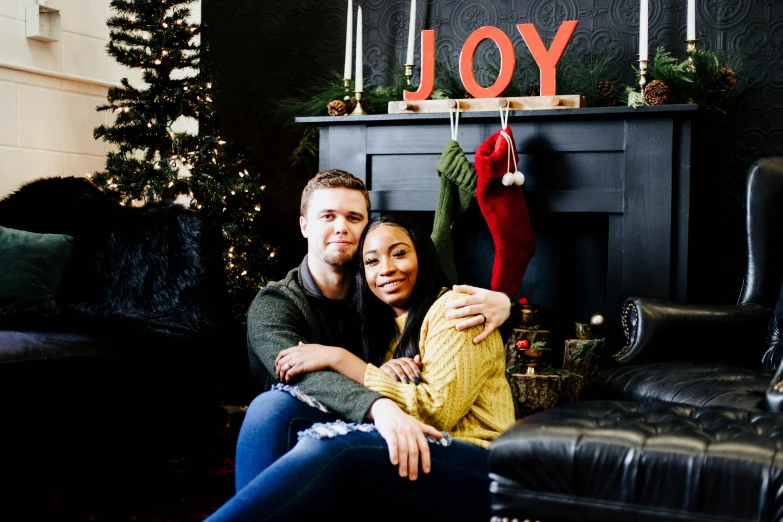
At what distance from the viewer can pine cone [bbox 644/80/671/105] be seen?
9.27 ft

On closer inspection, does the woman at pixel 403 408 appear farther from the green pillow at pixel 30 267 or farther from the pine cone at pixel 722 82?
the pine cone at pixel 722 82

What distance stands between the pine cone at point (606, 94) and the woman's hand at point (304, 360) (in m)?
1.78

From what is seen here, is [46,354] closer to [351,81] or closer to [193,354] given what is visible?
[193,354]

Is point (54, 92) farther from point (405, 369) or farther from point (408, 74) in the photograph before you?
point (405, 369)

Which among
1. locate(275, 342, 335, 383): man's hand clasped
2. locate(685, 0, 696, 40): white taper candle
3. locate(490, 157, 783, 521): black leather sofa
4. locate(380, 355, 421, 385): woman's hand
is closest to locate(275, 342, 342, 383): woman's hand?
locate(275, 342, 335, 383): man's hand clasped

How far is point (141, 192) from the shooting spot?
3.08 meters

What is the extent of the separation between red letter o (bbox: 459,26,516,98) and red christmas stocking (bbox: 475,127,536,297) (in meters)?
0.20

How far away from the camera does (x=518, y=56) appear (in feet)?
11.2

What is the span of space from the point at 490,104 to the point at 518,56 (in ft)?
1.59

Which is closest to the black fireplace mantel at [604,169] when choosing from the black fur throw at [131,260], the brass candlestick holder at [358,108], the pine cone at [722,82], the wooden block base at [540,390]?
the brass candlestick holder at [358,108]

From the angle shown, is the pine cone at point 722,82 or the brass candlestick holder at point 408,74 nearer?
the pine cone at point 722,82

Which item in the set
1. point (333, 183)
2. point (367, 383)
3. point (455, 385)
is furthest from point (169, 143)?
point (455, 385)

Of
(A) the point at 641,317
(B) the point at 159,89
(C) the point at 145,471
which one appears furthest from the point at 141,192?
(A) the point at 641,317

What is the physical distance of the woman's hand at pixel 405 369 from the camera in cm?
160
